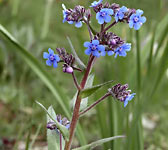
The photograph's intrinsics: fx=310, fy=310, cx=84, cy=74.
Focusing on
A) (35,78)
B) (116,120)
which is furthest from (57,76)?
(116,120)

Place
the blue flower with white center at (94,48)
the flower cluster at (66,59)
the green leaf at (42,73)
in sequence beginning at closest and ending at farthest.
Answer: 1. the blue flower with white center at (94,48)
2. the flower cluster at (66,59)
3. the green leaf at (42,73)

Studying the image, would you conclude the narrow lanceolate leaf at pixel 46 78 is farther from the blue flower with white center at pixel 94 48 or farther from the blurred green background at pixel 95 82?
the blue flower with white center at pixel 94 48

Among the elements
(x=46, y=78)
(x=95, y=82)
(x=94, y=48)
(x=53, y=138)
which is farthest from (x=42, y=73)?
(x=94, y=48)

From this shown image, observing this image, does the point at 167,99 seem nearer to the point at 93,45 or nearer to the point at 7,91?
the point at 7,91

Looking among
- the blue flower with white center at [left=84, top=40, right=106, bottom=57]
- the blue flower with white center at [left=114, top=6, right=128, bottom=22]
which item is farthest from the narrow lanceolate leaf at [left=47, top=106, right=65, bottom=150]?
the blue flower with white center at [left=114, top=6, right=128, bottom=22]

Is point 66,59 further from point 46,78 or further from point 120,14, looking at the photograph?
point 46,78

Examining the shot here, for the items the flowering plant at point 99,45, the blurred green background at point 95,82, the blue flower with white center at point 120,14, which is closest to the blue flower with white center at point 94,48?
the flowering plant at point 99,45
